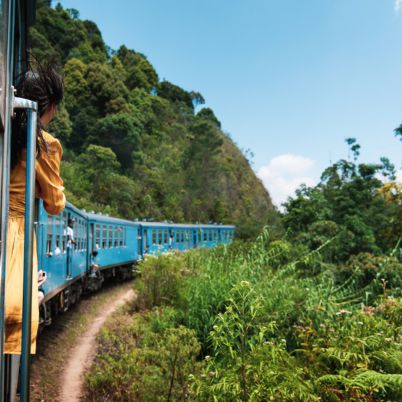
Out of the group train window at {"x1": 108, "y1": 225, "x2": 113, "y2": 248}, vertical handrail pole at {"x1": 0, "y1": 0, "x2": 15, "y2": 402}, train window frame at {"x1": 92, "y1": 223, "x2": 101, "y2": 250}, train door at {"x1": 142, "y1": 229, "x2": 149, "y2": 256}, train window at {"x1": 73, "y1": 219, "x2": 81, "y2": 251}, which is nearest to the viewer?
vertical handrail pole at {"x1": 0, "y1": 0, "x2": 15, "y2": 402}

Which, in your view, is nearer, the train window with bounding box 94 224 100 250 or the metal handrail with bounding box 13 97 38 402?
the metal handrail with bounding box 13 97 38 402

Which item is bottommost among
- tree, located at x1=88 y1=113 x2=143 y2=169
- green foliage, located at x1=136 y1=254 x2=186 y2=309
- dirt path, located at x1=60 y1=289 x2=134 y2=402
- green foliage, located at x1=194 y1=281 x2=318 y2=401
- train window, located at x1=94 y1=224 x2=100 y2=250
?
dirt path, located at x1=60 y1=289 x2=134 y2=402

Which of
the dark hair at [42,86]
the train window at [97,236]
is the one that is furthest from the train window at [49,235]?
the train window at [97,236]

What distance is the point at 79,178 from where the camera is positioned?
96.2 ft

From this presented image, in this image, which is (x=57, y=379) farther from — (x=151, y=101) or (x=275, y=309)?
(x=151, y=101)

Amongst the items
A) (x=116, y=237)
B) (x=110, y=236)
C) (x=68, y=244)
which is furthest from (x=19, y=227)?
(x=116, y=237)

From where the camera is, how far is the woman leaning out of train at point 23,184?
1.46 metres

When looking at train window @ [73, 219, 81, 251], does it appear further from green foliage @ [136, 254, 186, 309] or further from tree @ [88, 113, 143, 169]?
tree @ [88, 113, 143, 169]

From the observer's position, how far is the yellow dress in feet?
4.77

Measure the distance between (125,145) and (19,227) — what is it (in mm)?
35140

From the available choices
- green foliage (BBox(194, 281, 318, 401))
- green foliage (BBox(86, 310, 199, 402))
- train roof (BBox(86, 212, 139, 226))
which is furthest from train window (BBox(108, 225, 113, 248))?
green foliage (BBox(194, 281, 318, 401))

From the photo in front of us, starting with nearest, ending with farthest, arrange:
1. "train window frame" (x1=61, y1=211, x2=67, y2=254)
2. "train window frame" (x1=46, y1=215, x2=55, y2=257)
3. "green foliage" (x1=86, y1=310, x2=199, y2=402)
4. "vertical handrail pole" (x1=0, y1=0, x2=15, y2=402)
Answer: "vertical handrail pole" (x1=0, y1=0, x2=15, y2=402)
"green foliage" (x1=86, y1=310, x2=199, y2=402)
"train window frame" (x1=46, y1=215, x2=55, y2=257)
"train window frame" (x1=61, y1=211, x2=67, y2=254)

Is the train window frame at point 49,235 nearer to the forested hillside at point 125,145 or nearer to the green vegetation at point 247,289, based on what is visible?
the green vegetation at point 247,289

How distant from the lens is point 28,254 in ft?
4.51
